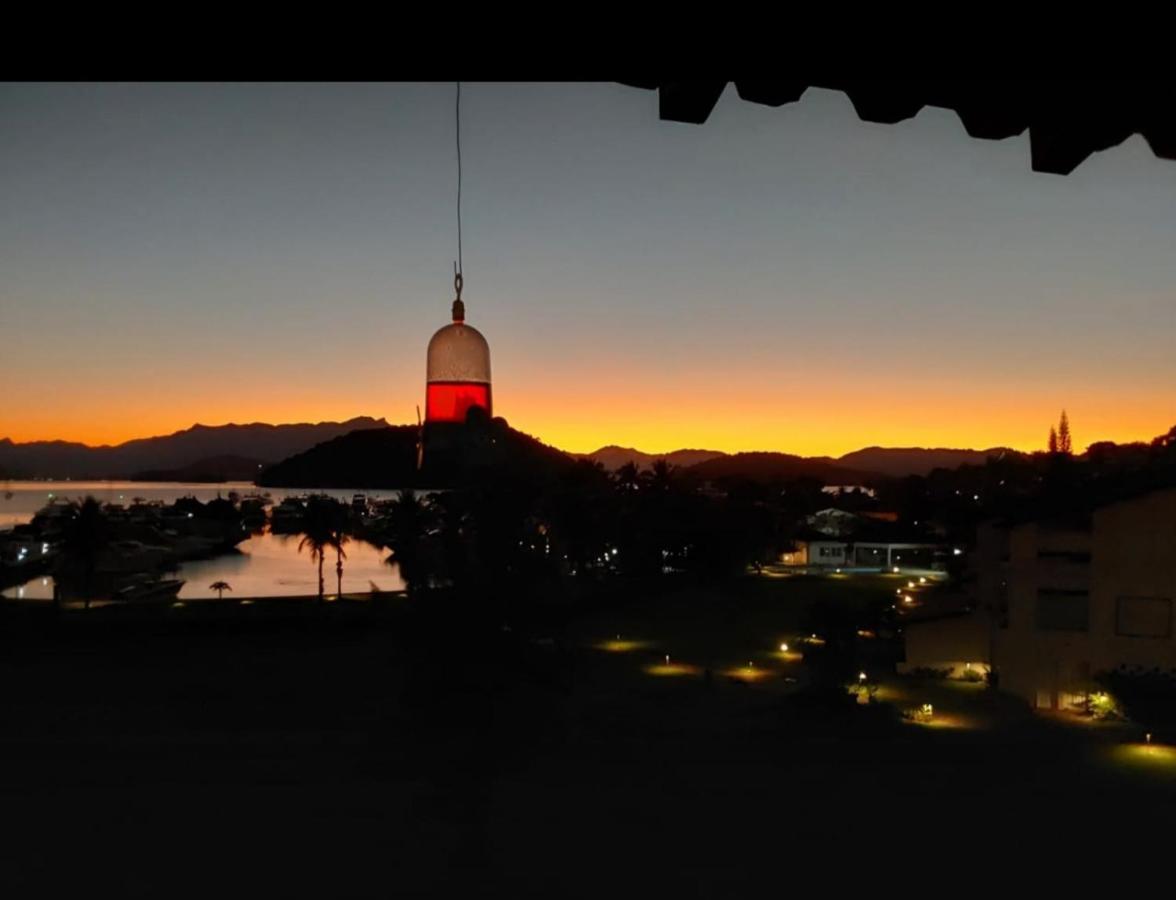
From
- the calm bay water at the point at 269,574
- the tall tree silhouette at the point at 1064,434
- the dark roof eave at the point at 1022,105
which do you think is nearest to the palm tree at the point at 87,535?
the calm bay water at the point at 269,574

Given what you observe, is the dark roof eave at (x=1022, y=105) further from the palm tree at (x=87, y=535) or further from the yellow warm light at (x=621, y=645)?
the palm tree at (x=87, y=535)

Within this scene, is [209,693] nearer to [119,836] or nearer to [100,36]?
[119,836]

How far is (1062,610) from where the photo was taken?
18.9 meters

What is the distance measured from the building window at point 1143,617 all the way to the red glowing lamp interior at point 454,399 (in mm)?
17719

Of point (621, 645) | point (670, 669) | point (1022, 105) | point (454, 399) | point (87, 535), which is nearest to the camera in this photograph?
point (1022, 105)

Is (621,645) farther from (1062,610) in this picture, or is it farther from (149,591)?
(149,591)

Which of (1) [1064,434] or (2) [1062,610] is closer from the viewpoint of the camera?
(2) [1062,610]

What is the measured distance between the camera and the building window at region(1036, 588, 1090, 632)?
60.8ft

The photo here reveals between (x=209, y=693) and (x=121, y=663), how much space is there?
5.10 meters

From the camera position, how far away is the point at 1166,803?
46.1 feet

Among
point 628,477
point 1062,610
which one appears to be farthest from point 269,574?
point 1062,610

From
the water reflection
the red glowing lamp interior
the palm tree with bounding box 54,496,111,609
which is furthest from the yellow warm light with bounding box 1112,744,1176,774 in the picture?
the water reflection

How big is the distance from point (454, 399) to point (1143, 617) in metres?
17.9

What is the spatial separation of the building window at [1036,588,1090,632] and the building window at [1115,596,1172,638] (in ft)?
2.01
